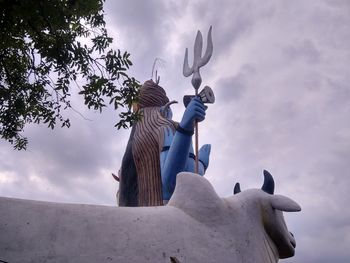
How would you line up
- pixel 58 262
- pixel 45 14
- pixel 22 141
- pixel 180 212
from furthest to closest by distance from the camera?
1. pixel 22 141
2. pixel 45 14
3. pixel 180 212
4. pixel 58 262

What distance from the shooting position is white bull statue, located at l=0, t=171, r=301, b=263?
59.7 inches

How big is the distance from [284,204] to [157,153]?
414 cm

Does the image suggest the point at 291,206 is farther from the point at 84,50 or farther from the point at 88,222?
the point at 84,50

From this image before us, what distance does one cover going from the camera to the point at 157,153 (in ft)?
20.6

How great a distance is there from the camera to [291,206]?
7.22 feet

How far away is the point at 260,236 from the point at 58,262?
1.10 m

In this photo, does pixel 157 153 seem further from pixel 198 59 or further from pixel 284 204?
pixel 284 204

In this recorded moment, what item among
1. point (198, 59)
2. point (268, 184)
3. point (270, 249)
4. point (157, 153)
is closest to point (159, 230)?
point (270, 249)

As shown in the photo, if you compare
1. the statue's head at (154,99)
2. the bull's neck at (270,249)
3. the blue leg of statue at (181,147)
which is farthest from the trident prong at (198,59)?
the bull's neck at (270,249)

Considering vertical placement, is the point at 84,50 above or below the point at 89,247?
above

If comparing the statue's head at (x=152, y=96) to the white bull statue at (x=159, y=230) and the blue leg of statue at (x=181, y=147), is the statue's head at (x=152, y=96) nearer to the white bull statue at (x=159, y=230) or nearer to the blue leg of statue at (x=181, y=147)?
Result: the blue leg of statue at (x=181, y=147)

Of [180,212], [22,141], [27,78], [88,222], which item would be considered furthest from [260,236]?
[22,141]

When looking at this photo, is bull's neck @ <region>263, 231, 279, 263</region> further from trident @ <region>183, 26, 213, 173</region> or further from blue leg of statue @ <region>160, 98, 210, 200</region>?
blue leg of statue @ <region>160, 98, 210, 200</region>

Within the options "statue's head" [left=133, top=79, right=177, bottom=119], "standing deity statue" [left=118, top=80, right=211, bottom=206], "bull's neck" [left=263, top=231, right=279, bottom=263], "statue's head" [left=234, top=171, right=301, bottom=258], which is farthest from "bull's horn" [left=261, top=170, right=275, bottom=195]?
"statue's head" [left=133, top=79, right=177, bottom=119]
